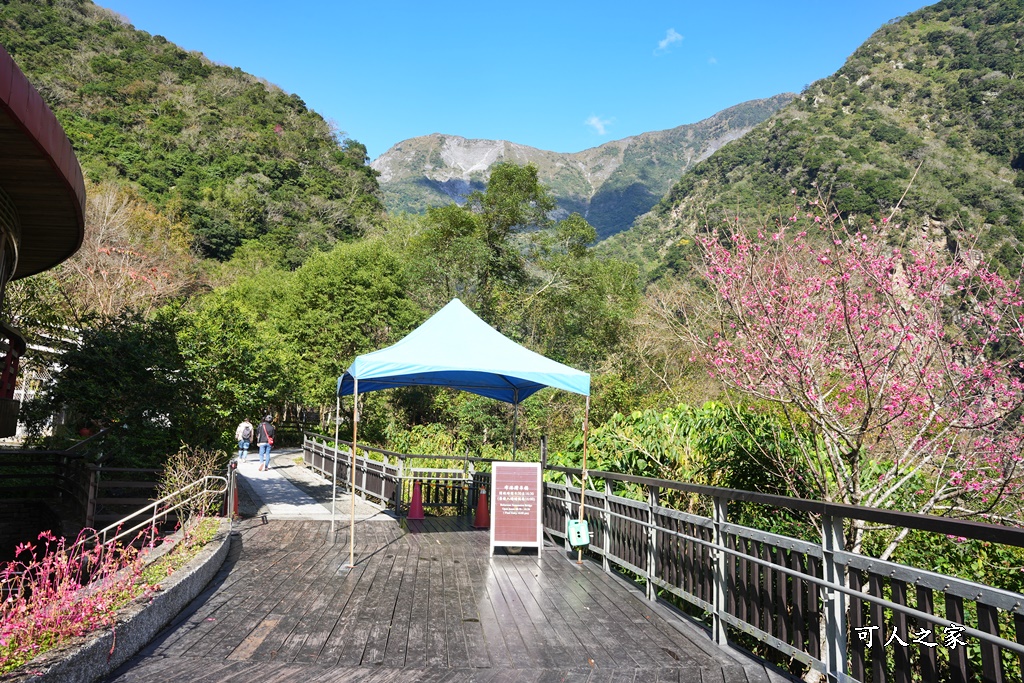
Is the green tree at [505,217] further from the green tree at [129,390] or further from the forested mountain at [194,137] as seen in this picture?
the forested mountain at [194,137]

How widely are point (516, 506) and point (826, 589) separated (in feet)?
15.4

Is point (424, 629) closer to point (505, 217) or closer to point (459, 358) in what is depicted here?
point (459, 358)

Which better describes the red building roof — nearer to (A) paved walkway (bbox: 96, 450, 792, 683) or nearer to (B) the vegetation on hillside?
(B) the vegetation on hillside

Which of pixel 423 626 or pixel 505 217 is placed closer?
pixel 423 626

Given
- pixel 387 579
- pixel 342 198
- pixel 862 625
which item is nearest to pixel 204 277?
pixel 342 198

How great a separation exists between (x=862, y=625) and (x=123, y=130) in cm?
7165

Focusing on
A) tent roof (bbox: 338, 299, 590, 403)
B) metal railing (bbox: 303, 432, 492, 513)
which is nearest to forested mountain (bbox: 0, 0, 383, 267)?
metal railing (bbox: 303, 432, 492, 513)

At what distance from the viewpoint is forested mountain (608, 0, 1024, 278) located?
1315 inches

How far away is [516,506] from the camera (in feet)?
25.2

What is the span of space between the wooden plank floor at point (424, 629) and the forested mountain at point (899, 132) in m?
Answer: 22.4

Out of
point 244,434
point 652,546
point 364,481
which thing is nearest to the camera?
point 652,546

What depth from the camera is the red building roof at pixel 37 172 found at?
5.49 meters

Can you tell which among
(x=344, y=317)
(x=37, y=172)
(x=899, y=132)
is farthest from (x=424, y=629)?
(x=899, y=132)

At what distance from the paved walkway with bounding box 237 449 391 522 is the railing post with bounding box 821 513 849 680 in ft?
28.0
